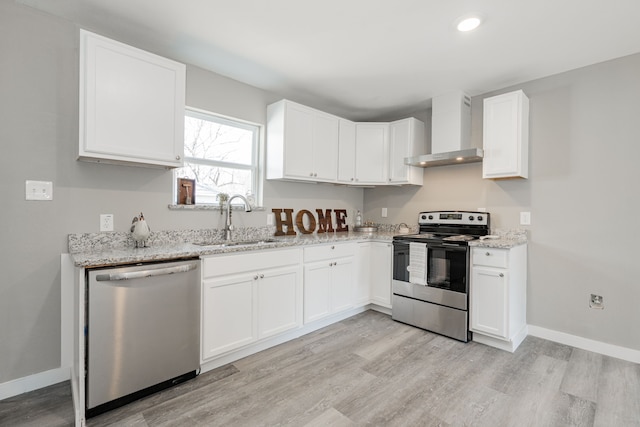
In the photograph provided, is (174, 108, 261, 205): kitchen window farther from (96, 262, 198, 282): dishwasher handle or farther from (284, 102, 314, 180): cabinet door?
(96, 262, 198, 282): dishwasher handle

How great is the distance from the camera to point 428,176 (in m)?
3.85

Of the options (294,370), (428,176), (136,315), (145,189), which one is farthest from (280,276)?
(428,176)

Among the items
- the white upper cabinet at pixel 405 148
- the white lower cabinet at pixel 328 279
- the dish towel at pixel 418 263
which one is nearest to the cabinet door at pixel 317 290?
the white lower cabinet at pixel 328 279

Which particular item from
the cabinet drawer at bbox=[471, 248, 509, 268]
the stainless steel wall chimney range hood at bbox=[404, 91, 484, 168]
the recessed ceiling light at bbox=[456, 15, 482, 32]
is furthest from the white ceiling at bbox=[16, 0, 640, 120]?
the cabinet drawer at bbox=[471, 248, 509, 268]

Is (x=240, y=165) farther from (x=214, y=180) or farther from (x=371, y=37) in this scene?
(x=371, y=37)

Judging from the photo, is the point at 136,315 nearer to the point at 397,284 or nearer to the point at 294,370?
the point at 294,370

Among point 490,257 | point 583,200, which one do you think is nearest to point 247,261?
point 490,257

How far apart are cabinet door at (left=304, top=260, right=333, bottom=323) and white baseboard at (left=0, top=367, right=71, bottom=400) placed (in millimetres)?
1824

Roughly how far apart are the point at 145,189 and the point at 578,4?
3.25 metres

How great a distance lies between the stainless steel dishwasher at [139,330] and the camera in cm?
175

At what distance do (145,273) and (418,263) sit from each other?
2.39m

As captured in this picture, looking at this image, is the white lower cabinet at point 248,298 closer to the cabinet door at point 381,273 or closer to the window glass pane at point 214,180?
the window glass pane at point 214,180

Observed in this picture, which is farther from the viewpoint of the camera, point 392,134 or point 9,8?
point 392,134

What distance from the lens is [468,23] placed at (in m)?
2.13
